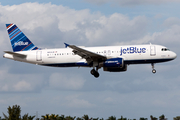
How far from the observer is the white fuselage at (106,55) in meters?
57.4

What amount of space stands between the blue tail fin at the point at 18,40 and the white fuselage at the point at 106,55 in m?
2.38

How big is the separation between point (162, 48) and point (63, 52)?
17407mm

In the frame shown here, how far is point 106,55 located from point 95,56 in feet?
6.83

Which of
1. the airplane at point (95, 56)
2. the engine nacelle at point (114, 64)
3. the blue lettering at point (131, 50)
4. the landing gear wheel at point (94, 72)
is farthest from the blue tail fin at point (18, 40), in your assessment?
the blue lettering at point (131, 50)

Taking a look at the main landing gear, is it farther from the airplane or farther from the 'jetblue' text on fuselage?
the 'jetblue' text on fuselage

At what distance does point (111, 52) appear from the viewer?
58312mm

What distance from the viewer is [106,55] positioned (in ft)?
192

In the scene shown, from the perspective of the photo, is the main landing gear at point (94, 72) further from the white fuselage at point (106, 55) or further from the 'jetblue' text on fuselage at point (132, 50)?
the 'jetblue' text on fuselage at point (132, 50)

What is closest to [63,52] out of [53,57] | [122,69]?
[53,57]

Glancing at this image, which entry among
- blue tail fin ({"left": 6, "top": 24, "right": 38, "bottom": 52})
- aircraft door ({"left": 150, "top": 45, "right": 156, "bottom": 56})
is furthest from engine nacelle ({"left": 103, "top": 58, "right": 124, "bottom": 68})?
blue tail fin ({"left": 6, "top": 24, "right": 38, "bottom": 52})

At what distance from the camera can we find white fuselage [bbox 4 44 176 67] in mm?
57375

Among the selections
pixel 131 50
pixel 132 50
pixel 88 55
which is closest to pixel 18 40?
pixel 88 55

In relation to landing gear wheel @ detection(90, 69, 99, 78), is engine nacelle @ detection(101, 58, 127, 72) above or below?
above

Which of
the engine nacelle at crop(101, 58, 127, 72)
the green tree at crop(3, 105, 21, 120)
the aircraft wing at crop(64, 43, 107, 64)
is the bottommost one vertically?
the green tree at crop(3, 105, 21, 120)
